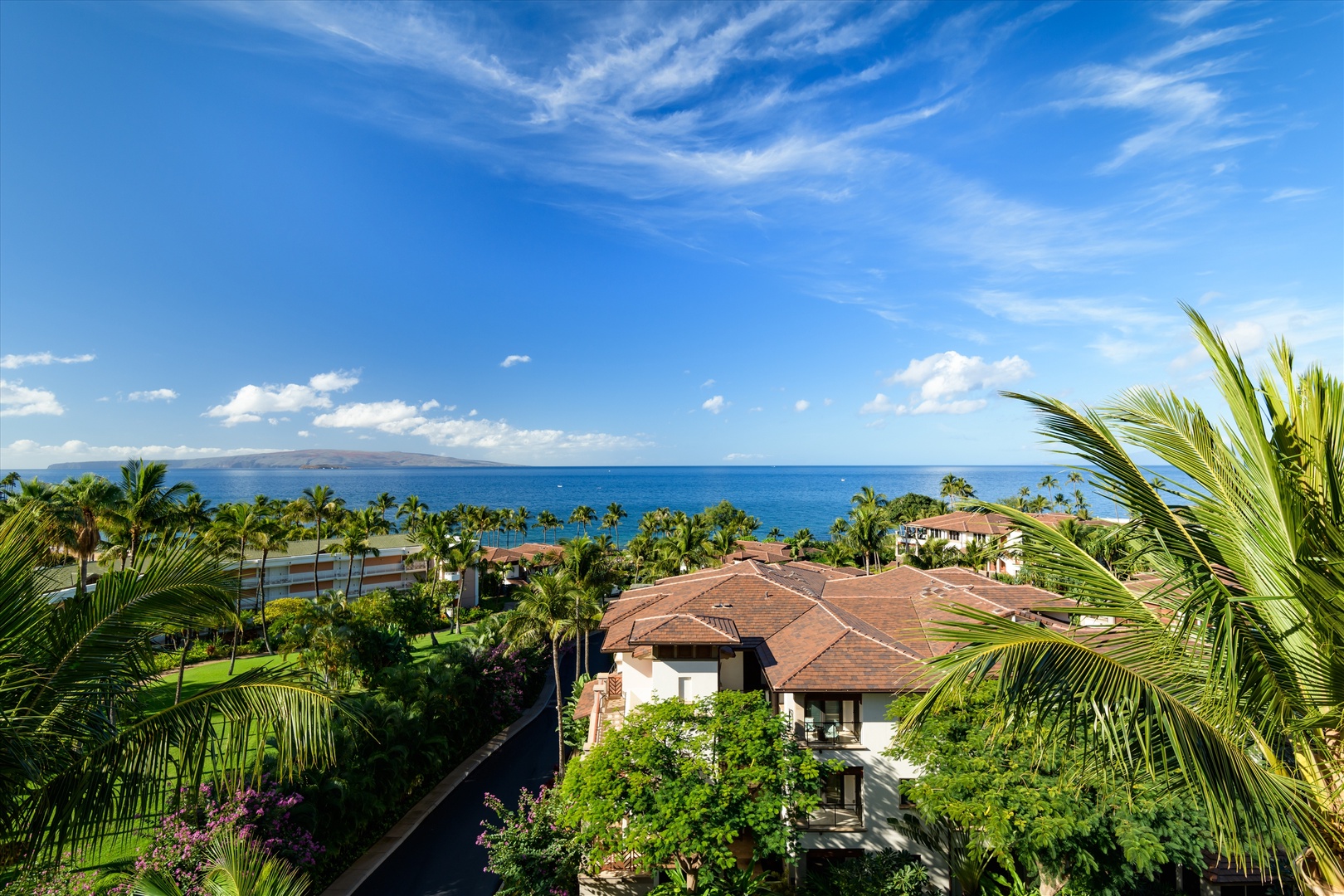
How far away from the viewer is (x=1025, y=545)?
222 inches

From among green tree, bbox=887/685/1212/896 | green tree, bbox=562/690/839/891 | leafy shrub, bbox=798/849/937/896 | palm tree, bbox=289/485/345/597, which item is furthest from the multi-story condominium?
palm tree, bbox=289/485/345/597

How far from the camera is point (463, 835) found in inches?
957

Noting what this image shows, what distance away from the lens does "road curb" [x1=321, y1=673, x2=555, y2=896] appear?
20.7 metres

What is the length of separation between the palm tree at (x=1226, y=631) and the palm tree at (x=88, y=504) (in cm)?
3872

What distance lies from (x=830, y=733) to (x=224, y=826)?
1629 cm

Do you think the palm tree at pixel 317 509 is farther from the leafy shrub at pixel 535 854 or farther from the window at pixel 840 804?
the window at pixel 840 804

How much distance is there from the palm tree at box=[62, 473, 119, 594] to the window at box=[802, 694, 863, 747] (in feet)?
110

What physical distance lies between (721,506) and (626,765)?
88110 mm

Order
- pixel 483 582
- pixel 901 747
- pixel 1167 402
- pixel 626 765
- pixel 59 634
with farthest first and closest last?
pixel 483 582 → pixel 901 747 → pixel 626 765 → pixel 59 634 → pixel 1167 402

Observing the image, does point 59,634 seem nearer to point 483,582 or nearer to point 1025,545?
point 1025,545

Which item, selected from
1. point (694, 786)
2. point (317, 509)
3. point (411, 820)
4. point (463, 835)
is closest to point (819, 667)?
point (694, 786)

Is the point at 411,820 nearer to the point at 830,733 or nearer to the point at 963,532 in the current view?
the point at 830,733

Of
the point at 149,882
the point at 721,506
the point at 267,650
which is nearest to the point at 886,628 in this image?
the point at 149,882

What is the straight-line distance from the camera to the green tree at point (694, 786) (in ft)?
49.4
